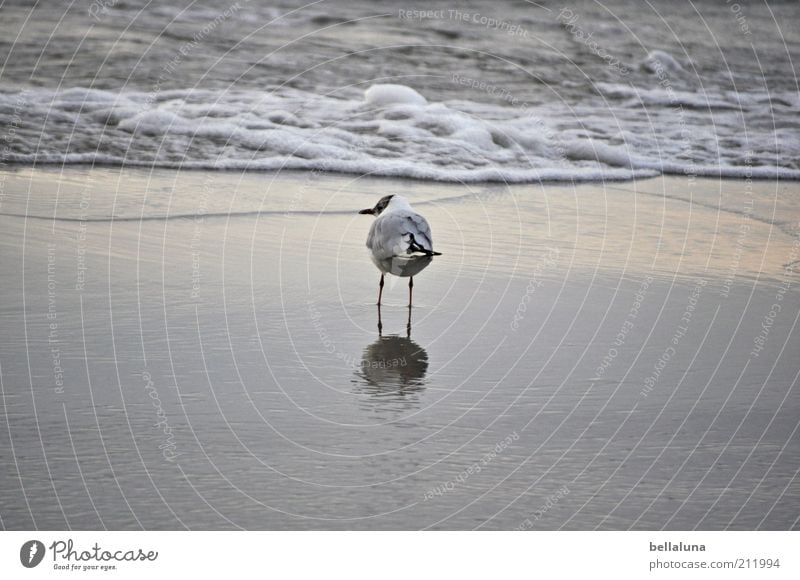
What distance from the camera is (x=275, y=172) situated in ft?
42.6

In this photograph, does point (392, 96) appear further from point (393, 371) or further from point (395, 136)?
point (393, 371)

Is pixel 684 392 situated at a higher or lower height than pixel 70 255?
lower

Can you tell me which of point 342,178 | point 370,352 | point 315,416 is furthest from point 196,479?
point 342,178

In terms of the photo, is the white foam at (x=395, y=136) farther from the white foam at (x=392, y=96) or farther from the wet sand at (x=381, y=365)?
the wet sand at (x=381, y=365)

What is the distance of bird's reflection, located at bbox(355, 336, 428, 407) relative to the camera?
6.89 meters

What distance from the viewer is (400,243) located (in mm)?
8500

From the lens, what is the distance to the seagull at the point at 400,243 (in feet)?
27.9

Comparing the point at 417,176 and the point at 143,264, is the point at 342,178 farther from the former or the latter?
the point at 143,264

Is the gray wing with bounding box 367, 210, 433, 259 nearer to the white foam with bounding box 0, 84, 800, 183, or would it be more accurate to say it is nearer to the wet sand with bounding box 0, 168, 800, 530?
the wet sand with bounding box 0, 168, 800, 530

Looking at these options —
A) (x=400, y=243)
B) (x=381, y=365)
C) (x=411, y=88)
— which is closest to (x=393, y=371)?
(x=381, y=365)

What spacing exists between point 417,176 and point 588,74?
599 centimetres
